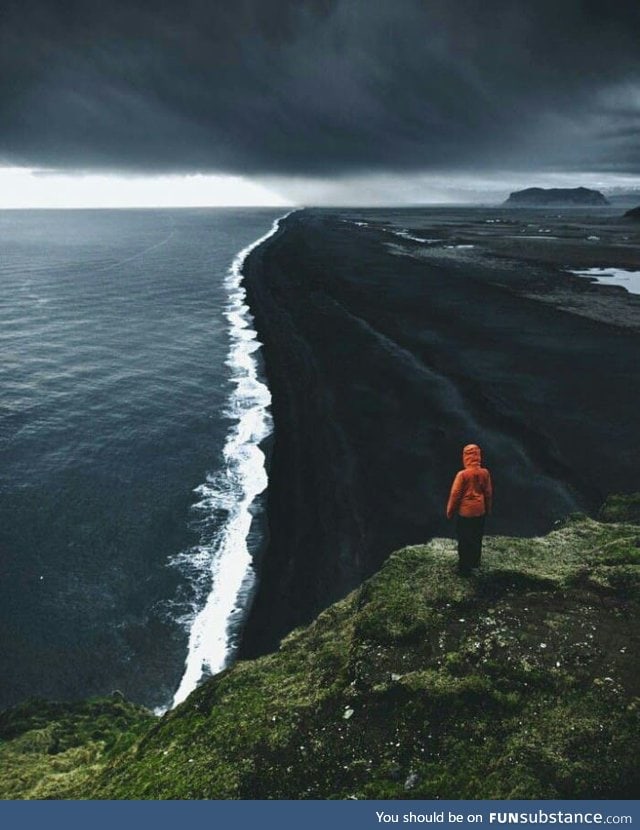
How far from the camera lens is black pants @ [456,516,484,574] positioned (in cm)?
1123

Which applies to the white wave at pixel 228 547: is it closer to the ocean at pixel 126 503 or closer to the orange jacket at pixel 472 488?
the ocean at pixel 126 503

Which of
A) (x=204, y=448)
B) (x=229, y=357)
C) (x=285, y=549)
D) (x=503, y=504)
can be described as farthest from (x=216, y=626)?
(x=229, y=357)

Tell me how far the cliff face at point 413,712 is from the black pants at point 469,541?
37 centimetres

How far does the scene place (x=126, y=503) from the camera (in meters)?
23.3

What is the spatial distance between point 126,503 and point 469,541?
16.4 meters

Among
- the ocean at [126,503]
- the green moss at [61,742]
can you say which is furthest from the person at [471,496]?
the ocean at [126,503]

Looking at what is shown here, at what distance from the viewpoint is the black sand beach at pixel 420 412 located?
19.7m

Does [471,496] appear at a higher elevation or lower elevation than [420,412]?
higher

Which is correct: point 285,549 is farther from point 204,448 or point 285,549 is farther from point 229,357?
point 229,357

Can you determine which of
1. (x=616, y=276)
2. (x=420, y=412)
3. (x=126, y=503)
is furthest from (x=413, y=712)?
(x=616, y=276)

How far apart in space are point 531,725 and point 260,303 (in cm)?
5959

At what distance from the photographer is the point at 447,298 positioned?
199 feet

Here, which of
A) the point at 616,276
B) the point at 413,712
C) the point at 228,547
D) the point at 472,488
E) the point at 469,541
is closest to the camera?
the point at 413,712

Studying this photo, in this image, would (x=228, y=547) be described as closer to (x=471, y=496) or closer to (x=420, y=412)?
(x=471, y=496)
